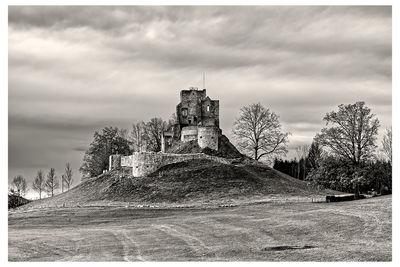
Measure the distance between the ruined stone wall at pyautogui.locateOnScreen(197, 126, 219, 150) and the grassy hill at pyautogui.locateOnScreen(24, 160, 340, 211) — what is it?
534 centimetres

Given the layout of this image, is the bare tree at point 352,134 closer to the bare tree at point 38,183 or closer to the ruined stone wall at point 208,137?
the ruined stone wall at point 208,137

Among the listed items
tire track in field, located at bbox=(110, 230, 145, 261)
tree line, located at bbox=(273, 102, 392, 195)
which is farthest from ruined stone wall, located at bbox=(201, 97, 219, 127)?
tire track in field, located at bbox=(110, 230, 145, 261)

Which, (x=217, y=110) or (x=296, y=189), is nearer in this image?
(x=296, y=189)

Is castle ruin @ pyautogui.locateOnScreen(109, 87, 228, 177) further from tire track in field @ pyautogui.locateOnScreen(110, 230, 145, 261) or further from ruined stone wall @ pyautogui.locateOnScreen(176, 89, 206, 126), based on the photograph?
tire track in field @ pyautogui.locateOnScreen(110, 230, 145, 261)

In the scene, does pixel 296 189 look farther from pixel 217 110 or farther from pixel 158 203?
pixel 217 110

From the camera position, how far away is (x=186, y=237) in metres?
33.1

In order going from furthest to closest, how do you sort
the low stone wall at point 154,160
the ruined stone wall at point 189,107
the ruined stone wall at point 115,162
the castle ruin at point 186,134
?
the ruined stone wall at point 189,107, the ruined stone wall at point 115,162, the castle ruin at point 186,134, the low stone wall at point 154,160

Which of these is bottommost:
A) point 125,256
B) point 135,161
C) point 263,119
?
point 125,256

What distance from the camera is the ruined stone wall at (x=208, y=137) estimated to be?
75.5 meters

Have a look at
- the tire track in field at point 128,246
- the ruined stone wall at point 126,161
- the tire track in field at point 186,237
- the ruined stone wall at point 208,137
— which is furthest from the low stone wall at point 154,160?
the tire track in field at point 128,246

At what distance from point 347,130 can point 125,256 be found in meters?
33.4

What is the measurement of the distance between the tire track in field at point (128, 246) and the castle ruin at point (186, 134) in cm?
3272

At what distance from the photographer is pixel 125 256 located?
26.9 meters
